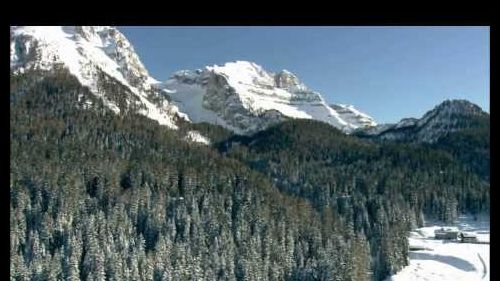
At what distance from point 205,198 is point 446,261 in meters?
39.8

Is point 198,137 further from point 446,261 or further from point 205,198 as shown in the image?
point 446,261

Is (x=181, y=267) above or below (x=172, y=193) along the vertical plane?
below

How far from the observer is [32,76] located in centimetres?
17662

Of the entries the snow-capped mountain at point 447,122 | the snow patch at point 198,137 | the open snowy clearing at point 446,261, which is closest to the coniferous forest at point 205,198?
the open snowy clearing at point 446,261

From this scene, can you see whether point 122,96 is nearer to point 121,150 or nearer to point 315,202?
point 121,150

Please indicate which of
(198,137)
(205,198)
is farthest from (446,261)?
(198,137)

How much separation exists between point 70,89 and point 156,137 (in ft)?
127

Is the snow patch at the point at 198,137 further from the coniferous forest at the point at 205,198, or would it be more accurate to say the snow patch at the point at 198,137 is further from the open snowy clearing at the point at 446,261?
the open snowy clearing at the point at 446,261

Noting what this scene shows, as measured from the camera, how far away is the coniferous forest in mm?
73375

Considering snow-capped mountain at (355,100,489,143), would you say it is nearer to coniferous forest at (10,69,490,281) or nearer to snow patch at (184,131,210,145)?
coniferous forest at (10,69,490,281)

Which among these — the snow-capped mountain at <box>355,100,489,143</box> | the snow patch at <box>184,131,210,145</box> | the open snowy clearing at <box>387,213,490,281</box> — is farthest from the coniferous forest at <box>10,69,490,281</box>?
the snow patch at <box>184,131,210,145</box>

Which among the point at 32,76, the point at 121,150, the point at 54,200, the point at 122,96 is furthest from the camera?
the point at 122,96

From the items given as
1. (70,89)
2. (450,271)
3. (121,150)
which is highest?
(70,89)

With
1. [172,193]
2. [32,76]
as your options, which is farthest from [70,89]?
[172,193]
